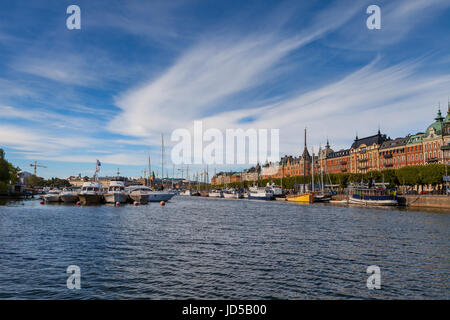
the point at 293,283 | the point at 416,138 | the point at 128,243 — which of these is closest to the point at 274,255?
the point at 293,283

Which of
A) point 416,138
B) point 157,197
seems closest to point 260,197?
point 157,197

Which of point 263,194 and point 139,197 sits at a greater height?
point 139,197

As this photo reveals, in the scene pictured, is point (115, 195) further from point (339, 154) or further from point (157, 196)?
point (339, 154)

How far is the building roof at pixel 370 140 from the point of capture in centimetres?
15324

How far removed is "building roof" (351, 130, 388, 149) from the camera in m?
153

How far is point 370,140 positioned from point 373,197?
284 feet

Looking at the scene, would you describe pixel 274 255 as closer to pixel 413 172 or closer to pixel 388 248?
pixel 388 248

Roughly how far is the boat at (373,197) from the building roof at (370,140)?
7295 centimetres

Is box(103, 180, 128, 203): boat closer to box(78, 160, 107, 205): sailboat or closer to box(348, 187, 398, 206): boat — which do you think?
box(78, 160, 107, 205): sailboat

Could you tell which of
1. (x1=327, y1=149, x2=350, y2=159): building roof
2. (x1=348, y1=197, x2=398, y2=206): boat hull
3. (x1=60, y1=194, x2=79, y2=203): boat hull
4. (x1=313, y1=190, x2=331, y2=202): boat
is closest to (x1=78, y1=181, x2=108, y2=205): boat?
(x1=60, y1=194, x2=79, y2=203): boat hull

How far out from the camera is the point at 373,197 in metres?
81.0

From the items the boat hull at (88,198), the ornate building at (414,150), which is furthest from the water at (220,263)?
the ornate building at (414,150)

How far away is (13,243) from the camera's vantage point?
25797mm
